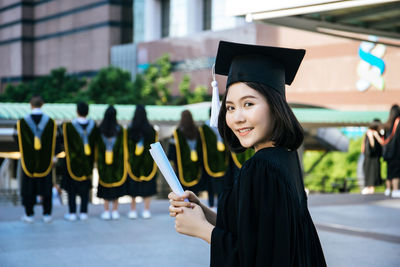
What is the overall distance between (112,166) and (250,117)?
256 inches

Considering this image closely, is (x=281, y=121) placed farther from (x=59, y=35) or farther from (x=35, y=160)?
(x=59, y=35)

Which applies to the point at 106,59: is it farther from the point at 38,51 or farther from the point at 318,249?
the point at 318,249

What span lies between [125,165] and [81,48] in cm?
3298

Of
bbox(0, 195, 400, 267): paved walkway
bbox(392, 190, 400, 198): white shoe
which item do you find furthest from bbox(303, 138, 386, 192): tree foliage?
bbox(0, 195, 400, 267): paved walkway

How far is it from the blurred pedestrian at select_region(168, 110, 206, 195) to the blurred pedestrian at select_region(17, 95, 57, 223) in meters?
1.78

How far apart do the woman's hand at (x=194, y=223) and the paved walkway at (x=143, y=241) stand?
11.0 ft

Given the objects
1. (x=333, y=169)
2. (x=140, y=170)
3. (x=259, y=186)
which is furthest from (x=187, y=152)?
(x=333, y=169)

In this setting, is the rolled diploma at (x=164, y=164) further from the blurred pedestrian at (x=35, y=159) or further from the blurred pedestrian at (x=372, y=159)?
the blurred pedestrian at (x=372, y=159)

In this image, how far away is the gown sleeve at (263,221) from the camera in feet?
6.72

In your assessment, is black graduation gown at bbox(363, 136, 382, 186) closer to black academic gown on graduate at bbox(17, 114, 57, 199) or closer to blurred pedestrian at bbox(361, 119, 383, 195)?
blurred pedestrian at bbox(361, 119, 383, 195)

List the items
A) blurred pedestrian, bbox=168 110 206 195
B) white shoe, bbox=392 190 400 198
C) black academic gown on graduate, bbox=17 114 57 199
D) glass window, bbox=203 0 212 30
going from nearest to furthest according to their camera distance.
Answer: black academic gown on graduate, bbox=17 114 57 199
blurred pedestrian, bbox=168 110 206 195
white shoe, bbox=392 190 400 198
glass window, bbox=203 0 212 30

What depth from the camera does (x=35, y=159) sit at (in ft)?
26.7

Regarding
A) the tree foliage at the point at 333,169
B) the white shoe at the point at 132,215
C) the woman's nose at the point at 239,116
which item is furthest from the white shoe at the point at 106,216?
the tree foliage at the point at 333,169

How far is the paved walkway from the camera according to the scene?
574 cm
